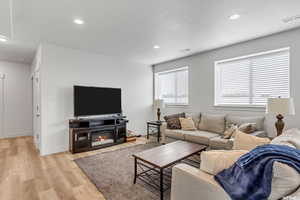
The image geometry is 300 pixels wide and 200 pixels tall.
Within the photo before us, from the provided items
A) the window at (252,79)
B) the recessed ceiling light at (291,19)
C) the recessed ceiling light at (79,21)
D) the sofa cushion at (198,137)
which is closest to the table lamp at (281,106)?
the window at (252,79)

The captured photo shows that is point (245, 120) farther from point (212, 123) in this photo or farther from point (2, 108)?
point (2, 108)

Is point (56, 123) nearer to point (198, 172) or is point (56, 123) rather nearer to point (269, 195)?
point (198, 172)

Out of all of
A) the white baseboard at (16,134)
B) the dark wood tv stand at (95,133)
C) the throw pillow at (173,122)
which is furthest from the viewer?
the white baseboard at (16,134)

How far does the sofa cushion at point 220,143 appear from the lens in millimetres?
2903

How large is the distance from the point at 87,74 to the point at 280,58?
4526mm

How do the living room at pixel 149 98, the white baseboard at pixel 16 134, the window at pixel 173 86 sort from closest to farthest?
the living room at pixel 149 98 → the window at pixel 173 86 → the white baseboard at pixel 16 134

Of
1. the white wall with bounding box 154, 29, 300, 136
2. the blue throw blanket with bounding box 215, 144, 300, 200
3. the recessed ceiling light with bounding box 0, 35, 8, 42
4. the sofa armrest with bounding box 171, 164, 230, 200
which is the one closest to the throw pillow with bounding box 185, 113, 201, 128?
the white wall with bounding box 154, 29, 300, 136

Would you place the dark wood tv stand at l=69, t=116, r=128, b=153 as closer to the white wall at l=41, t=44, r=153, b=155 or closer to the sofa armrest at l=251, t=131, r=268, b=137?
the white wall at l=41, t=44, r=153, b=155

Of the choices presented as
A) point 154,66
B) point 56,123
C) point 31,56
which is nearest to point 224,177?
point 56,123

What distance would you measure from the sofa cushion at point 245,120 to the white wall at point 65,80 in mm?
3034

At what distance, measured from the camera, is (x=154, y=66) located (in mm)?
6000

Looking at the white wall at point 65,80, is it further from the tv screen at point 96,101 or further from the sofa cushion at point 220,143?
the sofa cushion at point 220,143

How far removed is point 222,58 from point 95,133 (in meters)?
3.84

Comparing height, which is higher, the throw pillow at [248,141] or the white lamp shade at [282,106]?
the white lamp shade at [282,106]
